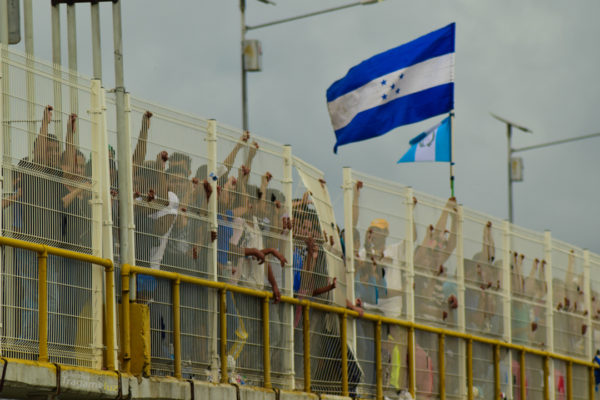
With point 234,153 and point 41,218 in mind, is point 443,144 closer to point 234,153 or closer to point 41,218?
point 234,153

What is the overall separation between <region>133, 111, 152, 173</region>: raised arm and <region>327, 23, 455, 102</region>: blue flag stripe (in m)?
9.03

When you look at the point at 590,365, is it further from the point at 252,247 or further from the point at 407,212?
the point at 252,247

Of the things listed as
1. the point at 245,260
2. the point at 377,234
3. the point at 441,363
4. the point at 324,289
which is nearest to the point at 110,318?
the point at 245,260

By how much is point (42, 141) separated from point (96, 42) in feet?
8.33

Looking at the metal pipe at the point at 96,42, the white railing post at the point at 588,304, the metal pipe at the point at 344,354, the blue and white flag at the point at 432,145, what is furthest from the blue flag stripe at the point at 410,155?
the metal pipe at the point at 96,42

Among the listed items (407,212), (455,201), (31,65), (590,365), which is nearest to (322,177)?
(407,212)

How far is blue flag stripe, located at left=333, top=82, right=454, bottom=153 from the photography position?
24.6 metres

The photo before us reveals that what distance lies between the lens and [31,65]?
14359 millimetres

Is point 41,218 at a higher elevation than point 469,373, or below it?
higher

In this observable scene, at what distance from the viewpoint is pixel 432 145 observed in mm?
26484

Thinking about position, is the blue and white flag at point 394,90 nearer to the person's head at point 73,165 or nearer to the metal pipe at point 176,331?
the metal pipe at point 176,331

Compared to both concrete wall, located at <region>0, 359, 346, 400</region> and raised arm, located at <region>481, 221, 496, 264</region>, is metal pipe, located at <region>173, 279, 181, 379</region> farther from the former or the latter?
raised arm, located at <region>481, 221, 496, 264</region>

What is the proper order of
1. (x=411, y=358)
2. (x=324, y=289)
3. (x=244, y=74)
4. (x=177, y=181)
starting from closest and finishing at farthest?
(x=177, y=181) < (x=324, y=289) < (x=411, y=358) < (x=244, y=74)

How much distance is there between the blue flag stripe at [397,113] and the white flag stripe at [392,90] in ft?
0.26
